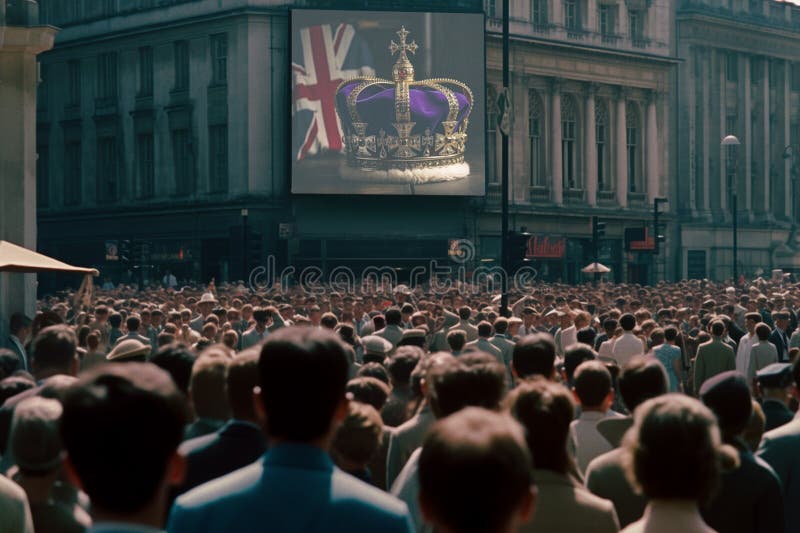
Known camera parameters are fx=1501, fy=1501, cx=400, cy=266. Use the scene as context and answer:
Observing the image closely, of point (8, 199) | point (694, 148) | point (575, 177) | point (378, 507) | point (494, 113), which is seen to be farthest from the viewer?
point (694, 148)

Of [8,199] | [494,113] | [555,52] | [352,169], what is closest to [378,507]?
[8,199]

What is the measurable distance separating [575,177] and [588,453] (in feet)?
214

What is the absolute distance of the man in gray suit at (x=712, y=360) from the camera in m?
17.7

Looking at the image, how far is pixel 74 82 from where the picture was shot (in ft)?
227

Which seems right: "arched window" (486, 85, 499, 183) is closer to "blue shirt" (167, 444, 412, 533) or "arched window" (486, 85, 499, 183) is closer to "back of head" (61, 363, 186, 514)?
"blue shirt" (167, 444, 412, 533)

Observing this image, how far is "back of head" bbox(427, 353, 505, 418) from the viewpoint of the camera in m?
6.79

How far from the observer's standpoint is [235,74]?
201 feet

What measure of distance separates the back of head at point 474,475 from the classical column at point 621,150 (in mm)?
71560

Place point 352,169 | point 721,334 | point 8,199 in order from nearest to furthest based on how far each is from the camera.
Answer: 1. point 721,334
2. point 8,199
3. point 352,169

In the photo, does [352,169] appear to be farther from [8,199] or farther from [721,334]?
[721,334]

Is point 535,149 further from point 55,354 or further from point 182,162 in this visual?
point 55,354

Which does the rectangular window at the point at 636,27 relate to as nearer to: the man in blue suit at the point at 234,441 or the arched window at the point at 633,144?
the arched window at the point at 633,144

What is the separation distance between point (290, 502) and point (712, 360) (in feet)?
46.1

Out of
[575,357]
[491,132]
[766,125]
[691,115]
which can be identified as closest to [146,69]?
[491,132]
